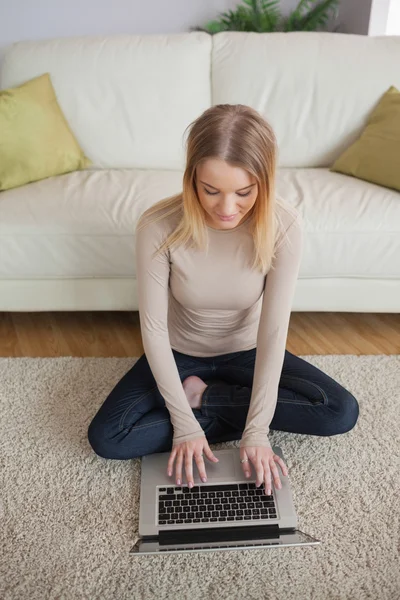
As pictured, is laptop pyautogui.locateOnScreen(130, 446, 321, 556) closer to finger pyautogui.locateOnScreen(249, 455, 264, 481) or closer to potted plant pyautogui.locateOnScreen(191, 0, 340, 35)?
finger pyautogui.locateOnScreen(249, 455, 264, 481)

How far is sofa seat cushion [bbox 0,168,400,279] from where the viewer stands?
173 cm

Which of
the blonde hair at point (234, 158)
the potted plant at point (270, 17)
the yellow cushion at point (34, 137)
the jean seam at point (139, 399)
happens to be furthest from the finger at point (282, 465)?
the potted plant at point (270, 17)

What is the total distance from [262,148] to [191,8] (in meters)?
2.06

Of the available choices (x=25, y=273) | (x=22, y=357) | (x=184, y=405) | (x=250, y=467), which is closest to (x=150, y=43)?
(x=25, y=273)

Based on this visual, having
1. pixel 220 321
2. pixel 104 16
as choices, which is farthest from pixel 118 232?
pixel 104 16

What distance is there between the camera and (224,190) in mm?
1038

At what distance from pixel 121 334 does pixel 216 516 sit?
2.98 ft

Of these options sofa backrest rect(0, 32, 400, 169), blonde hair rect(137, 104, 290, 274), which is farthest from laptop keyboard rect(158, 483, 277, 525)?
sofa backrest rect(0, 32, 400, 169)

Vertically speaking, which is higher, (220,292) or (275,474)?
(220,292)

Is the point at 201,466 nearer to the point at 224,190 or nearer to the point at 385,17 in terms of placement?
the point at 224,190

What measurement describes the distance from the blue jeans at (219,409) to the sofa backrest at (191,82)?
1.13 metres

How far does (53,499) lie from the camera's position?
1294 millimetres

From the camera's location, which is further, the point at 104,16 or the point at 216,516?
the point at 104,16

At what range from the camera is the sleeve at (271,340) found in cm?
123
